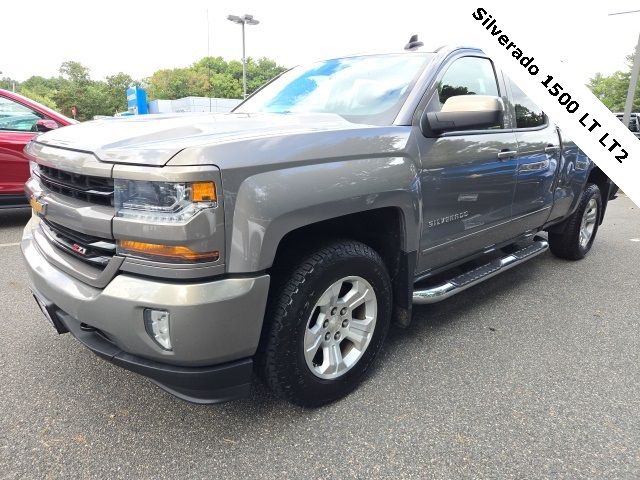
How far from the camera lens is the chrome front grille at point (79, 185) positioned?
5.61 ft

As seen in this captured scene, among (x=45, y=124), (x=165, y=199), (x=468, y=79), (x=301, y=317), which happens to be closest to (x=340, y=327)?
(x=301, y=317)

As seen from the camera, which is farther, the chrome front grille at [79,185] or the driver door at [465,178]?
the driver door at [465,178]

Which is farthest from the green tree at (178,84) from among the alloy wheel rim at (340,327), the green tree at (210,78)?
the alloy wheel rim at (340,327)

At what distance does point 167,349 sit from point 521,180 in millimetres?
2603

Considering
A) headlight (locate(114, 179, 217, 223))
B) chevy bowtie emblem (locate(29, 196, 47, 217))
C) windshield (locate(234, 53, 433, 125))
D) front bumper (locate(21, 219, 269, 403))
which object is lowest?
front bumper (locate(21, 219, 269, 403))

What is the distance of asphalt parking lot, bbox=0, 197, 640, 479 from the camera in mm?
1840

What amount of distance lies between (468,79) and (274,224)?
1901 mm

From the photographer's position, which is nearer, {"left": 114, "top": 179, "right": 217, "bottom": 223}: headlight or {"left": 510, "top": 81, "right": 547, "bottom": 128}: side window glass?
{"left": 114, "top": 179, "right": 217, "bottom": 223}: headlight

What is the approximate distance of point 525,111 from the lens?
3.38m

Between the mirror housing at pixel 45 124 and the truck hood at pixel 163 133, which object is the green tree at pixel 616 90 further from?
the truck hood at pixel 163 133

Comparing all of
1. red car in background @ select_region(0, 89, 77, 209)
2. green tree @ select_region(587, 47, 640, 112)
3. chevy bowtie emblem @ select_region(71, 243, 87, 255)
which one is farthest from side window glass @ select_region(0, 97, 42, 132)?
green tree @ select_region(587, 47, 640, 112)

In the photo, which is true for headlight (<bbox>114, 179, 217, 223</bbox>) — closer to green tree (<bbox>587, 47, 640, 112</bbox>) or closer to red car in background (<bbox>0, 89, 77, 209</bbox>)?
red car in background (<bbox>0, 89, 77, 209</bbox>)

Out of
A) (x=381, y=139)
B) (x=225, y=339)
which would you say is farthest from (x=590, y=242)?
(x=225, y=339)

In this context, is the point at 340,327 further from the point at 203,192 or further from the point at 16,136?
the point at 16,136
